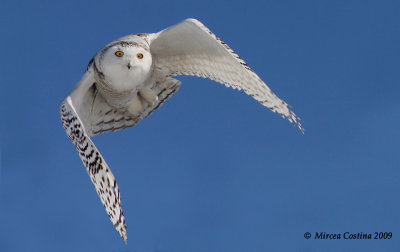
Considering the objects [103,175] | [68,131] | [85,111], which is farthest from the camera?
[85,111]

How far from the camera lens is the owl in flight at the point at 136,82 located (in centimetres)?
1130

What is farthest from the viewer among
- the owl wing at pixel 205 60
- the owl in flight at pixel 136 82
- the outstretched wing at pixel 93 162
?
the owl wing at pixel 205 60

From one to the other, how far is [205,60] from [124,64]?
1.42 metres

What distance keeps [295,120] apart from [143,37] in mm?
2886

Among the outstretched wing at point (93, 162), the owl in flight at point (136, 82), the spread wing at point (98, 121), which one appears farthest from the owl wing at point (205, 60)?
the outstretched wing at point (93, 162)

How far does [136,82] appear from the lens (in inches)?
482

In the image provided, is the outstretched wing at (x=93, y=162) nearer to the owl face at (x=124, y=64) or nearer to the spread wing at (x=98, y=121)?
the spread wing at (x=98, y=121)

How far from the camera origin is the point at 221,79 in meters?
12.3

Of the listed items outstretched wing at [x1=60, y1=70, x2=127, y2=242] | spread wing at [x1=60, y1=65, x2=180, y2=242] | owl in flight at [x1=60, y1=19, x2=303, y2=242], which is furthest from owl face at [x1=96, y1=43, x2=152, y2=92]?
outstretched wing at [x1=60, y1=70, x2=127, y2=242]

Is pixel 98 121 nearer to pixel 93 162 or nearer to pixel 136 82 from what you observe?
pixel 136 82

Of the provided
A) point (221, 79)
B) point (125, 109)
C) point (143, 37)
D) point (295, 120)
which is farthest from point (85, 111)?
point (295, 120)

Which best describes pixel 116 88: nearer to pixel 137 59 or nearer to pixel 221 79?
pixel 137 59

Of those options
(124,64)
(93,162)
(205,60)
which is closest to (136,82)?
(124,64)

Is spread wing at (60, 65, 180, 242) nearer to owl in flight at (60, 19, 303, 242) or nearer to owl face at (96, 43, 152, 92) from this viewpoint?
owl in flight at (60, 19, 303, 242)
